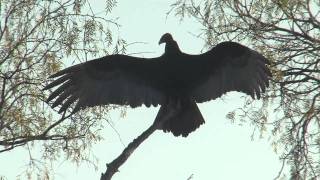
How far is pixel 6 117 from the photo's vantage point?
5.59 m

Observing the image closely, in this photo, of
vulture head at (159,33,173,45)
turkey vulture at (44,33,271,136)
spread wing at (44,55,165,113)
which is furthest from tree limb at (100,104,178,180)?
vulture head at (159,33,173,45)

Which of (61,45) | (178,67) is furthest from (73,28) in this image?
(178,67)

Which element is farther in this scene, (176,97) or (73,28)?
(73,28)

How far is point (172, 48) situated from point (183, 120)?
0.58 meters

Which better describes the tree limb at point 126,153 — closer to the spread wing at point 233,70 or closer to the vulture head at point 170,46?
the vulture head at point 170,46

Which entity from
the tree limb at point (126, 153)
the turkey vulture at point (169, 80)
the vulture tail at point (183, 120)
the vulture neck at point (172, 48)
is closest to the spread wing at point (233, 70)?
the turkey vulture at point (169, 80)

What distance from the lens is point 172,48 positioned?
4.76 meters

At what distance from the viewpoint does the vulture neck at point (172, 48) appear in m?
4.75

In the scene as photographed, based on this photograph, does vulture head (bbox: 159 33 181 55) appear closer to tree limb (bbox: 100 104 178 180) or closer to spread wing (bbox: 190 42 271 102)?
spread wing (bbox: 190 42 271 102)

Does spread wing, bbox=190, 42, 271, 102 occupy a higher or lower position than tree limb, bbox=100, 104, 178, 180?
higher

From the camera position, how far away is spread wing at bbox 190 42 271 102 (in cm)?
493

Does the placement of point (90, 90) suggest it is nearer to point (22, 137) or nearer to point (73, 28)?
point (73, 28)

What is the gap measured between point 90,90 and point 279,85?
2296 millimetres

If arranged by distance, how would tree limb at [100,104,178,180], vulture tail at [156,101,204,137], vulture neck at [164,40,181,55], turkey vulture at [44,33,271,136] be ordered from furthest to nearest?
1. vulture neck at [164,40,181,55]
2. turkey vulture at [44,33,271,136]
3. vulture tail at [156,101,204,137]
4. tree limb at [100,104,178,180]
